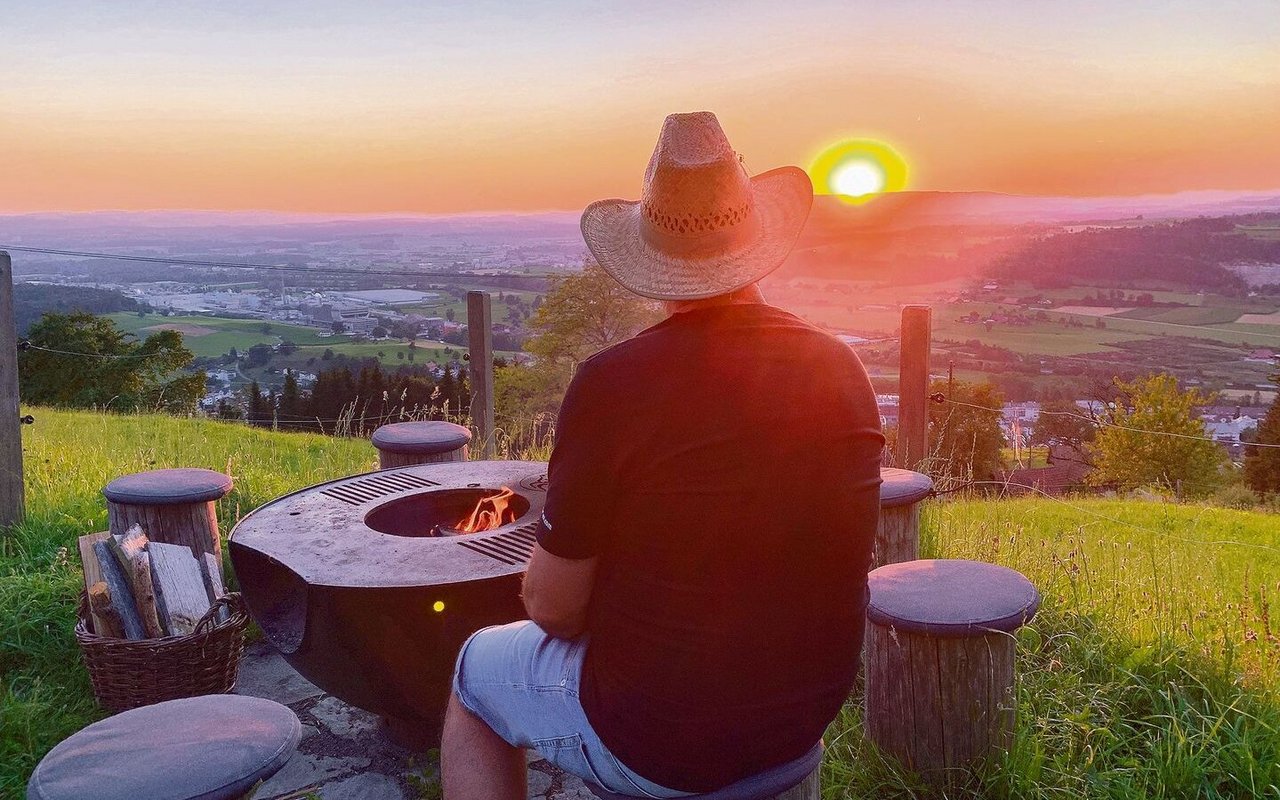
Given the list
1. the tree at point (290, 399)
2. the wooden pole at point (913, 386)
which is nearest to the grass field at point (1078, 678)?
the wooden pole at point (913, 386)

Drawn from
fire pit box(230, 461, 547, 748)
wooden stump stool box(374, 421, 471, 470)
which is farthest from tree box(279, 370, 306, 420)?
fire pit box(230, 461, 547, 748)

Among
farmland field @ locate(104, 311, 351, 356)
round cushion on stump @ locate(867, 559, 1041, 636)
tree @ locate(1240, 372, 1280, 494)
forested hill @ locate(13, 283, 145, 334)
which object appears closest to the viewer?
round cushion on stump @ locate(867, 559, 1041, 636)

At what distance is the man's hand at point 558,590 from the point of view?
1837 millimetres

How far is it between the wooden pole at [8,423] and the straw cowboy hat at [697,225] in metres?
4.83

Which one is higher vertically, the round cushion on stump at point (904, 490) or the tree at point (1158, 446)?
the round cushion on stump at point (904, 490)

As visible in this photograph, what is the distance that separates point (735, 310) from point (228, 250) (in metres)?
35.4

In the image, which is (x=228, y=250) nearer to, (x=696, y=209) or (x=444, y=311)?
(x=444, y=311)

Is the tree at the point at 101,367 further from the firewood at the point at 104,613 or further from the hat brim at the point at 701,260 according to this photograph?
the hat brim at the point at 701,260

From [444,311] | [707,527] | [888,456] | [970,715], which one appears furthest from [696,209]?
[444,311]

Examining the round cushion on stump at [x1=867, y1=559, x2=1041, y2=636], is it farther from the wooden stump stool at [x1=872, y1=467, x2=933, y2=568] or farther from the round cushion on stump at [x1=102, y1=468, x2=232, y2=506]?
the round cushion on stump at [x1=102, y1=468, x2=232, y2=506]

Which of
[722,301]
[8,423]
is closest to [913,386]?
[722,301]

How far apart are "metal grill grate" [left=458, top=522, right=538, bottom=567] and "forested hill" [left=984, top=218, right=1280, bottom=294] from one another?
47627 mm

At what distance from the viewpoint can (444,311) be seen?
94.4 ft

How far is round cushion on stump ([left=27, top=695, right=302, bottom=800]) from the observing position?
5.99 ft
